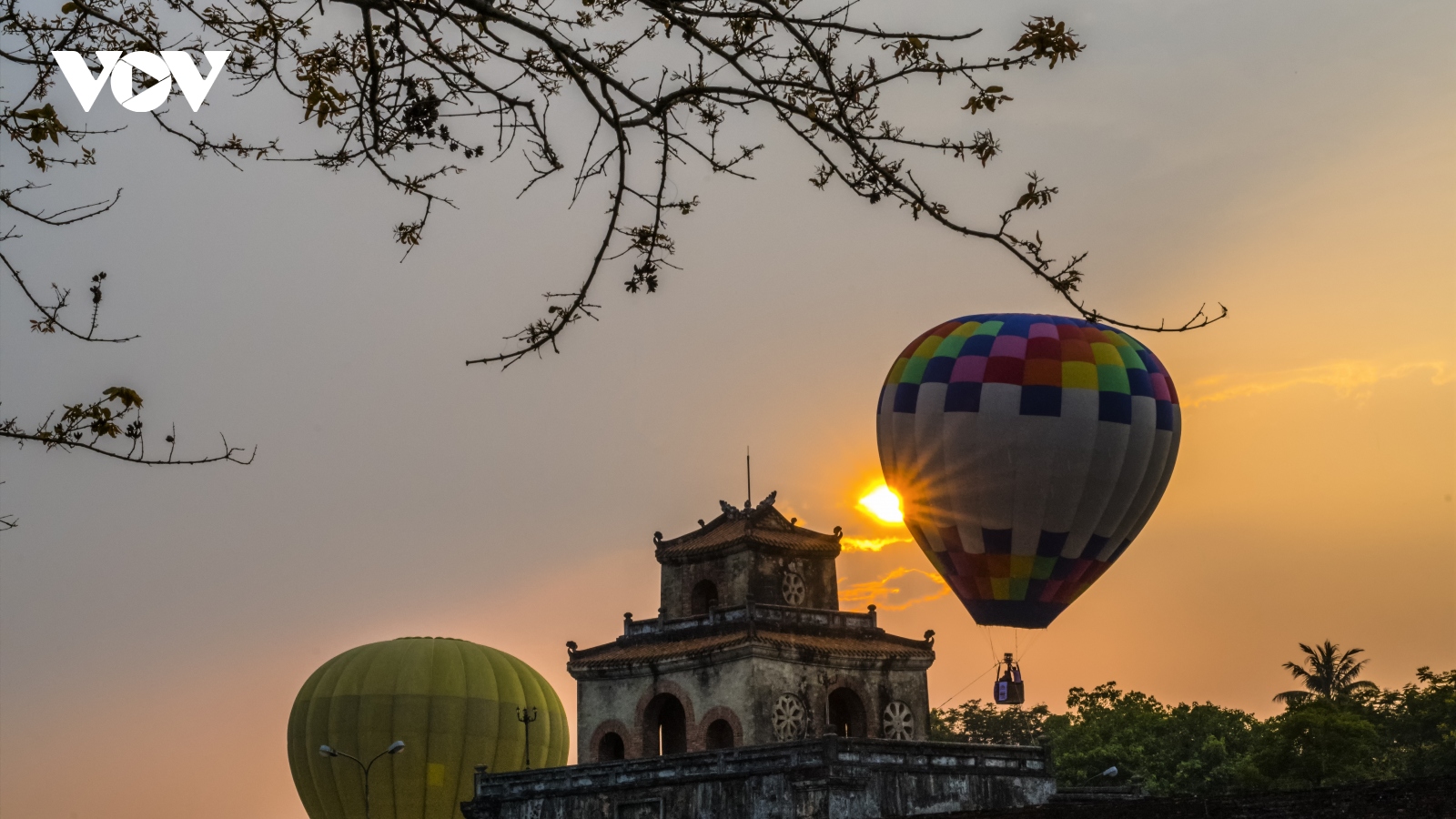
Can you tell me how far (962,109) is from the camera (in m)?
10.6

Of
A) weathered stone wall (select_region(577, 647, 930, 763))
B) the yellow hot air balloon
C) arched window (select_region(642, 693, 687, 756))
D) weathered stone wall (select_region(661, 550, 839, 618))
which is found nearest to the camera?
weathered stone wall (select_region(577, 647, 930, 763))

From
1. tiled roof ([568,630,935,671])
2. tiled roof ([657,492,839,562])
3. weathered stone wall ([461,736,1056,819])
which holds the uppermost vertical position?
tiled roof ([657,492,839,562])

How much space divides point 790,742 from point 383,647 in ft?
67.5

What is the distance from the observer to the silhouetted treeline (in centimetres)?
5662

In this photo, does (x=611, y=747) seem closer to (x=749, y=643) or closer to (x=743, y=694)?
(x=743, y=694)

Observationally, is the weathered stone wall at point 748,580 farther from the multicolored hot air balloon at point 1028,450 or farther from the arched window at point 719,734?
the multicolored hot air balloon at point 1028,450

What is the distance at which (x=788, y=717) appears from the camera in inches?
1569

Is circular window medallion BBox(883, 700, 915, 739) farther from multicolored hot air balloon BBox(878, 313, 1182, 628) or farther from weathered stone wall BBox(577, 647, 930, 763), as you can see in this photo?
multicolored hot air balloon BBox(878, 313, 1182, 628)

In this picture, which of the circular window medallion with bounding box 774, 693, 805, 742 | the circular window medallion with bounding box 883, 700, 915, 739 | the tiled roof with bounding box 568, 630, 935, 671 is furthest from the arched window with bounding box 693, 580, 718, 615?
the circular window medallion with bounding box 883, 700, 915, 739

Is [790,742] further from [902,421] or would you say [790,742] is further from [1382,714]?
[1382,714]

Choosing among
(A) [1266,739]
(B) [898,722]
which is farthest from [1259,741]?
(B) [898,722]

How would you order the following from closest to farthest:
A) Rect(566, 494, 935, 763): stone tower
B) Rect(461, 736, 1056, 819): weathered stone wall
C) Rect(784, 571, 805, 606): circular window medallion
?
Rect(461, 736, 1056, 819): weathered stone wall → Rect(566, 494, 935, 763): stone tower → Rect(784, 571, 805, 606): circular window medallion

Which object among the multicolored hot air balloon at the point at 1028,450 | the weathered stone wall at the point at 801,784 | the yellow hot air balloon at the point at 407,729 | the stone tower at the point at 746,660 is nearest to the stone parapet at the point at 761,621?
the stone tower at the point at 746,660

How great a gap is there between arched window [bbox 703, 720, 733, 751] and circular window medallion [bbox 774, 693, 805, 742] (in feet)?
3.86
